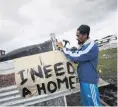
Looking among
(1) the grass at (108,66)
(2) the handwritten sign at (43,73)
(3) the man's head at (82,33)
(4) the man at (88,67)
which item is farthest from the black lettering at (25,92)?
(1) the grass at (108,66)

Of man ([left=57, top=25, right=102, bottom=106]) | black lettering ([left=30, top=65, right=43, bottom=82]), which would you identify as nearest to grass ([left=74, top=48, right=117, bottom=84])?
man ([left=57, top=25, right=102, bottom=106])

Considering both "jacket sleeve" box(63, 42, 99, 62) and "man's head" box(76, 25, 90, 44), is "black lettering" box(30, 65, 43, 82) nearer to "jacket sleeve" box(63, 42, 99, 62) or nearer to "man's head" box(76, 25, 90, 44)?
"jacket sleeve" box(63, 42, 99, 62)

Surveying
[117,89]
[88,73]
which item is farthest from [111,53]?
[88,73]

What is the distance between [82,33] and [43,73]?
82cm

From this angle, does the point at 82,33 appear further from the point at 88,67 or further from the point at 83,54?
the point at 88,67

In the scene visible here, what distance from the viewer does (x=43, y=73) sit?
466 cm

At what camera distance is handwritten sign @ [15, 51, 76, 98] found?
462 cm

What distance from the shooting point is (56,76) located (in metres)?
4.68

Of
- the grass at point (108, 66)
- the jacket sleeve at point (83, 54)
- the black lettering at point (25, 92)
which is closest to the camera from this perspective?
the jacket sleeve at point (83, 54)

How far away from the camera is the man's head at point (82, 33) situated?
4625 mm

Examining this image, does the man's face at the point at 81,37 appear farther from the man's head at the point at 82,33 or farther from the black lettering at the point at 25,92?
the black lettering at the point at 25,92

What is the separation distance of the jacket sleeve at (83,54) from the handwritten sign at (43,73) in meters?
0.18

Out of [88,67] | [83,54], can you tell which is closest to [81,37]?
[83,54]

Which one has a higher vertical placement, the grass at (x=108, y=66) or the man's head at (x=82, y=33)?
the man's head at (x=82, y=33)
